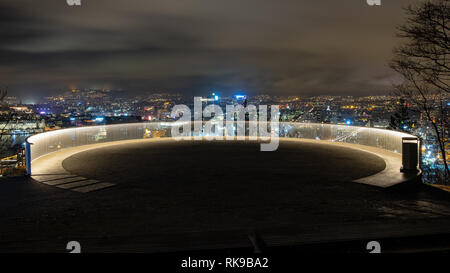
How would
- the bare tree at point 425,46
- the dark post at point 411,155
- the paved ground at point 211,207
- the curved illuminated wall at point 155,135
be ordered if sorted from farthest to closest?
the curved illuminated wall at point 155,135, the bare tree at point 425,46, the dark post at point 411,155, the paved ground at point 211,207

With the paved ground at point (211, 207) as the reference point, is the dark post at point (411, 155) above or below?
above

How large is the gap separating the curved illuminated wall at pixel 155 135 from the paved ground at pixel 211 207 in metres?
1.63

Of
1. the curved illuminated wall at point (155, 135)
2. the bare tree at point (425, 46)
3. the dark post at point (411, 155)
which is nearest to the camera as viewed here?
the dark post at point (411, 155)

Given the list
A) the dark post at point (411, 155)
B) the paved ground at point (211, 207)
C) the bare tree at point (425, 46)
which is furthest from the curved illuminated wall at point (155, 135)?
the bare tree at point (425, 46)

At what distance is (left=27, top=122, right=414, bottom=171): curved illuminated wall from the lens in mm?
10797

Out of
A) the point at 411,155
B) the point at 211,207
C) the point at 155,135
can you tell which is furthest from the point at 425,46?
the point at 155,135

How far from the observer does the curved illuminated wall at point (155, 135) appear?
35.4 feet

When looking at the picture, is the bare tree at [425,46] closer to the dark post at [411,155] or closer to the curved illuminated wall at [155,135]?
the curved illuminated wall at [155,135]

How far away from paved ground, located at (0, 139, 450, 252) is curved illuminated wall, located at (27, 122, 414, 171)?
1.63 meters

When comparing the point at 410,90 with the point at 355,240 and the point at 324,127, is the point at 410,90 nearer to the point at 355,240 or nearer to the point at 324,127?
the point at 324,127

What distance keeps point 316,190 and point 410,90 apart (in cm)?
994

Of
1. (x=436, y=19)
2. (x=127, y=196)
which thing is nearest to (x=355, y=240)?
(x=127, y=196)
